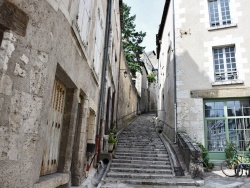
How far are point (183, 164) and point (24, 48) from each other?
5873 millimetres

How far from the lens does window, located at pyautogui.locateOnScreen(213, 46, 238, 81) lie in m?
8.31

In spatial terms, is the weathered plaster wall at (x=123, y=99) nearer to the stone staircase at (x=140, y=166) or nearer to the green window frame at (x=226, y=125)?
the stone staircase at (x=140, y=166)

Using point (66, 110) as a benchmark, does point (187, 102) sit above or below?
above

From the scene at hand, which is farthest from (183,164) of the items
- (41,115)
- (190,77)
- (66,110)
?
(41,115)

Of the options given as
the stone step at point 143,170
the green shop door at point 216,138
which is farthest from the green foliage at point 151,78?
the stone step at point 143,170

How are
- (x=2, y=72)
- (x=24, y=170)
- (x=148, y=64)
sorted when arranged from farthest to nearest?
(x=148, y=64)
(x=24, y=170)
(x=2, y=72)

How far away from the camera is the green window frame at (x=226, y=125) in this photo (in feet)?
25.6

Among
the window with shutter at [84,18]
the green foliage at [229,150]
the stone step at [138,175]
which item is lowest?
the stone step at [138,175]

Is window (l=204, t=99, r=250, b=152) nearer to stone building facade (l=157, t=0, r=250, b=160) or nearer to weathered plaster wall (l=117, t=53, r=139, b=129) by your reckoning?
stone building facade (l=157, t=0, r=250, b=160)

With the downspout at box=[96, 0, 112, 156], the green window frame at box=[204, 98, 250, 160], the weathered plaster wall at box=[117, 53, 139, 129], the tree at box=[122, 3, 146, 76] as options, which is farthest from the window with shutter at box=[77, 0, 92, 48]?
the tree at box=[122, 3, 146, 76]

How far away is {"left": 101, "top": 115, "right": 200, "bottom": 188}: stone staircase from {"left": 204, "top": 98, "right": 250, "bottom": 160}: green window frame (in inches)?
75.8

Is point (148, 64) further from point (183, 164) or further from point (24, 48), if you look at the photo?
point (24, 48)

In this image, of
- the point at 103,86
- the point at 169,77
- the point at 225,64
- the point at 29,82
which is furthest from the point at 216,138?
the point at 29,82

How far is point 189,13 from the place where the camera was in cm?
947
